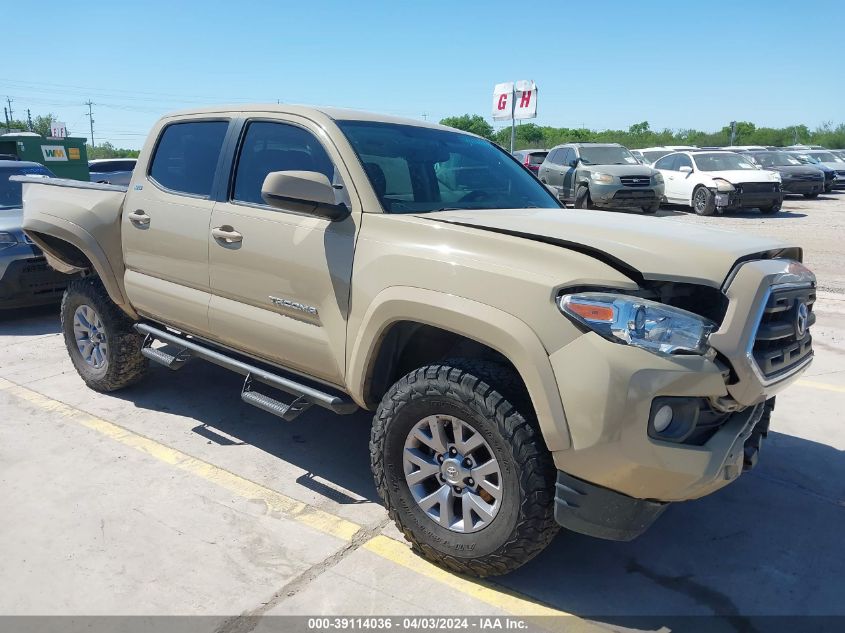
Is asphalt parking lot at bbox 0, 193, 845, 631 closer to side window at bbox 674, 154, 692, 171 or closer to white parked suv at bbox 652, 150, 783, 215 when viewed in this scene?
white parked suv at bbox 652, 150, 783, 215

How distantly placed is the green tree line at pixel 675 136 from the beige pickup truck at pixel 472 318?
2009 inches

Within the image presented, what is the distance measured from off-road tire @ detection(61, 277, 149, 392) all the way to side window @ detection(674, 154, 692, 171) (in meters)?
16.8

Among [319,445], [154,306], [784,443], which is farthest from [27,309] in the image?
[784,443]

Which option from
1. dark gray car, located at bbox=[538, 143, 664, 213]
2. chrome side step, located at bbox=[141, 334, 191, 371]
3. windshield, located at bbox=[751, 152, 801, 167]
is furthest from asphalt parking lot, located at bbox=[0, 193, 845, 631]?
windshield, located at bbox=[751, 152, 801, 167]

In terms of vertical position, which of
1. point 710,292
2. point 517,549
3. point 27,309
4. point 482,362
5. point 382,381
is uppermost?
point 710,292

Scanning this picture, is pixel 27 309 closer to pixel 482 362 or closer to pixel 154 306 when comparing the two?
pixel 154 306

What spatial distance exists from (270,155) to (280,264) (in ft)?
2.38

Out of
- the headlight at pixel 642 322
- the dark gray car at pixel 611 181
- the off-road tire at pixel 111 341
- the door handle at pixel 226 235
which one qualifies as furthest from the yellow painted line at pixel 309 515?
A: the dark gray car at pixel 611 181

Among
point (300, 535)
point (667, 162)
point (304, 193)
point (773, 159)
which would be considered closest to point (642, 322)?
point (304, 193)

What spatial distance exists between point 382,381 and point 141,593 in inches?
53.0

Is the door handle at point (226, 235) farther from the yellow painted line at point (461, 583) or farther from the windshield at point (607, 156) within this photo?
the windshield at point (607, 156)

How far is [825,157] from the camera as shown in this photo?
27.2 meters

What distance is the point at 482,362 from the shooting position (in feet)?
9.23

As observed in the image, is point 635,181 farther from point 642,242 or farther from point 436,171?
point 642,242
